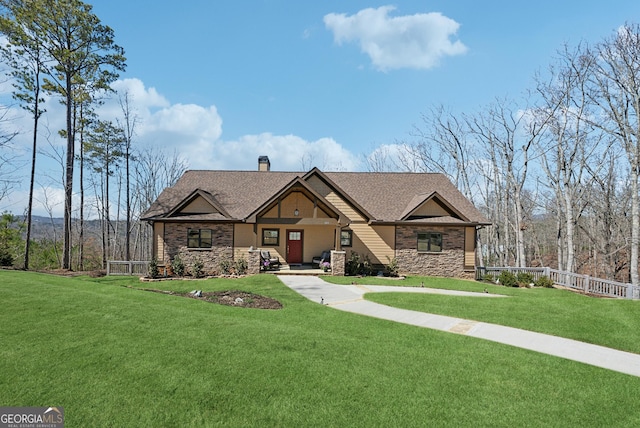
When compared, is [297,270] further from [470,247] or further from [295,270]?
[470,247]

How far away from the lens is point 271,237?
20.0m

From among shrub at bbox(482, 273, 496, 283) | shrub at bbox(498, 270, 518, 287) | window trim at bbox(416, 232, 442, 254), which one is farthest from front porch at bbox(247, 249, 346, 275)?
shrub at bbox(498, 270, 518, 287)

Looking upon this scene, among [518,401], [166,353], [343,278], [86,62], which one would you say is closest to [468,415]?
[518,401]

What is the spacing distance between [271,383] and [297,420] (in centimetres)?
97

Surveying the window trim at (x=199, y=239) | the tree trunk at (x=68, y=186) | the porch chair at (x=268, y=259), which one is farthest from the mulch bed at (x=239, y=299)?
the tree trunk at (x=68, y=186)

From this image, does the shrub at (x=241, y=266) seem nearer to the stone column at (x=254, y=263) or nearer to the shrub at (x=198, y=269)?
the stone column at (x=254, y=263)

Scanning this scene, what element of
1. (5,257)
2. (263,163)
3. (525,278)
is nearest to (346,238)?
(263,163)

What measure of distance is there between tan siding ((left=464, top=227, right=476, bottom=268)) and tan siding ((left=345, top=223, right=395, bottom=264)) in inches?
165

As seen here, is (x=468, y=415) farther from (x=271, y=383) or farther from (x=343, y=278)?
(x=343, y=278)

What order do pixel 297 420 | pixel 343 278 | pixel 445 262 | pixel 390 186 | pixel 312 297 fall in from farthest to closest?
pixel 390 186
pixel 445 262
pixel 343 278
pixel 312 297
pixel 297 420

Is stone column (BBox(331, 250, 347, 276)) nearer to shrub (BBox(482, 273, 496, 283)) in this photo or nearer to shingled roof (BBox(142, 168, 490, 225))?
shingled roof (BBox(142, 168, 490, 225))

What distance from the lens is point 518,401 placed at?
15.7ft

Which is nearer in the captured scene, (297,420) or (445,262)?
(297,420)

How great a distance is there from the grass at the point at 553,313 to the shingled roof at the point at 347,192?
7753 mm
